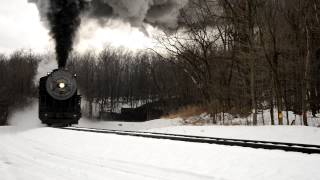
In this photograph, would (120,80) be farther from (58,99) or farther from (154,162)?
(154,162)

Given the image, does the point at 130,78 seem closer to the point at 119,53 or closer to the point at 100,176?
the point at 119,53

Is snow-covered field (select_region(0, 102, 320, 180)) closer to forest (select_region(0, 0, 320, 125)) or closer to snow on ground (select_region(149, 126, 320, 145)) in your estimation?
snow on ground (select_region(149, 126, 320, 145))

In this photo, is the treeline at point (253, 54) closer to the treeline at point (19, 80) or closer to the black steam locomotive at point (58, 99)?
the black steam locomotive at point (58, 99)

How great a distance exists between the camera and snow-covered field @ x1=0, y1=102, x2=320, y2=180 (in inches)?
295

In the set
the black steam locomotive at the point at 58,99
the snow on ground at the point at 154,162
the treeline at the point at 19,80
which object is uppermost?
the treeline at the point at 19,80

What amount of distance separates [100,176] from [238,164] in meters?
3.10

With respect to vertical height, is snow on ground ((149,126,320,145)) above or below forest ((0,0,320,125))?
below

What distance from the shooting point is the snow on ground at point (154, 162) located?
293 inches

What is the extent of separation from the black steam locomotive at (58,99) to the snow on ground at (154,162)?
10.3 metres

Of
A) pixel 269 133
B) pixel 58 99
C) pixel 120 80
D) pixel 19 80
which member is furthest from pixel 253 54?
pixel 120 80

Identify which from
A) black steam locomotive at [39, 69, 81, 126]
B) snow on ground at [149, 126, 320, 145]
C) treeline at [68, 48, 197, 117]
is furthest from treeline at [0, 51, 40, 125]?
snow on ground at [149, 126, 320, 145]

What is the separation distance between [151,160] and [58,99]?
14958 mm

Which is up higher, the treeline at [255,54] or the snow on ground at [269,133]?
the treeline at [255,54]

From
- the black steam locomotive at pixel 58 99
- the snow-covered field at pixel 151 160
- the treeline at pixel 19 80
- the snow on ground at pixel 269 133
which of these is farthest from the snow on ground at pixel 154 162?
the treeline at pixel 19 80
